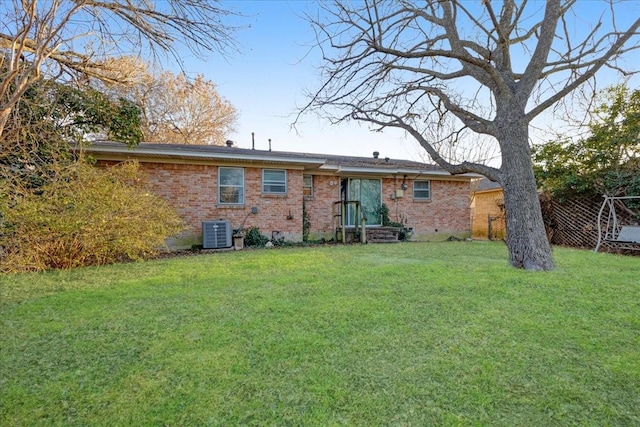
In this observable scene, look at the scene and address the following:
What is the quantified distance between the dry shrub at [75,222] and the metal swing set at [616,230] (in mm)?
11402

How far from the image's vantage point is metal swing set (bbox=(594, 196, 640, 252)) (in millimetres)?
8477

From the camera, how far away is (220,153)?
396 inches

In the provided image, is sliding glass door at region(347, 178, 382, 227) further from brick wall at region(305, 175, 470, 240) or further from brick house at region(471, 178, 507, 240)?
brick house at region(471, 178, 507, 240)

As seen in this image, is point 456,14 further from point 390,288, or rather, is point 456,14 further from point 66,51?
point 66,51

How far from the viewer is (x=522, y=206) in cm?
616

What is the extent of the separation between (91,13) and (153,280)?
3940mm

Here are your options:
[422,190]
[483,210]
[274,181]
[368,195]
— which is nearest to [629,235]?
[422,190]

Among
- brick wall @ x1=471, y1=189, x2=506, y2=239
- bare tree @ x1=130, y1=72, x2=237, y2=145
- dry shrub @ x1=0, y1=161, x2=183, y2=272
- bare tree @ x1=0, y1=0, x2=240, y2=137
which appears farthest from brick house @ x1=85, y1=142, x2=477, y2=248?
bare tree @ x1=130, y1=72, x2=237, y2=145

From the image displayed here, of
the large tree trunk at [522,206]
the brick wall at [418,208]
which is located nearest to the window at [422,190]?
the brick wall at [418,208]

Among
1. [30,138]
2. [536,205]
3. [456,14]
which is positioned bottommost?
[536,205]

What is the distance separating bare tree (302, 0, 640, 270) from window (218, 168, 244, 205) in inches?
154

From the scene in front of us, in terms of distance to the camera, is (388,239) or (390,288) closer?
(390,288)

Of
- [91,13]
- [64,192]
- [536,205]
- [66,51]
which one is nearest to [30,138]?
[64,192]

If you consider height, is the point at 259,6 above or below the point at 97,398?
above
